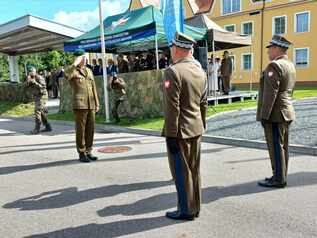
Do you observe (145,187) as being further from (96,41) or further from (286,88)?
(96,41)

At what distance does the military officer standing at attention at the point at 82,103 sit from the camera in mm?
7555

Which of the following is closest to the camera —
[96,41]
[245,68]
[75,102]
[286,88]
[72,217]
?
[72,217]

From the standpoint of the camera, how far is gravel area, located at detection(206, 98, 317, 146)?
864 centimetres

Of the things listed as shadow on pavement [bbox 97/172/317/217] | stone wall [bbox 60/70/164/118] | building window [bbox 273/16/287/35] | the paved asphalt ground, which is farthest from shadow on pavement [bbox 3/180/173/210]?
building window [bbox 273/16/287/35]

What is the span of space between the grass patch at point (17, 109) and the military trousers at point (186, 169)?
1482 cm

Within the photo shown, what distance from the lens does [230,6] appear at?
1598 inches

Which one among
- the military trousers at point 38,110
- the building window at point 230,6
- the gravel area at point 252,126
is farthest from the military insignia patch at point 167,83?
the building window at point 230,6

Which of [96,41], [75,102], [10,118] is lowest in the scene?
[10,118]

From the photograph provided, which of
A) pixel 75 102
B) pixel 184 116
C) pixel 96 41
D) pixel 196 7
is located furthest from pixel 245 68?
pixel 184 116

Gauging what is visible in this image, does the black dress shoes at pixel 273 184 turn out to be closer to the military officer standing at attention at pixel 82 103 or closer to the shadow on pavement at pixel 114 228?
the shadow on pavement at pixel 114 228

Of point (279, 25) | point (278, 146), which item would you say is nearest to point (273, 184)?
point (278, 146)

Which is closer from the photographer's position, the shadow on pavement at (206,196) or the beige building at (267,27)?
the shadow on pavement at (206,196)

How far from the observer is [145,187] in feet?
19.1

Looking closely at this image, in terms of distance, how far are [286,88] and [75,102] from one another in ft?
12.9
